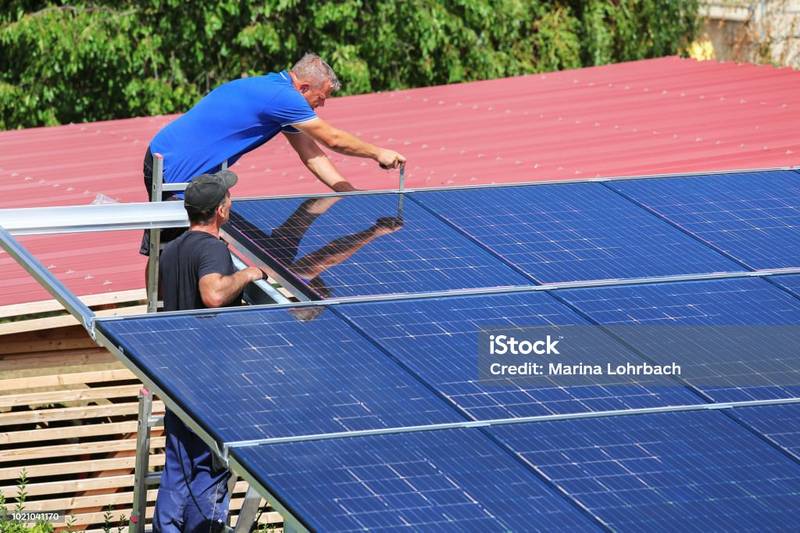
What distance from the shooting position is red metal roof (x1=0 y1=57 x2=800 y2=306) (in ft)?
41.4

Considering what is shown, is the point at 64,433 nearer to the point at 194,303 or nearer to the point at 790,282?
the point at 194,303

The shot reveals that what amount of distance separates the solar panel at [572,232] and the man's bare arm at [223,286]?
1473 mm

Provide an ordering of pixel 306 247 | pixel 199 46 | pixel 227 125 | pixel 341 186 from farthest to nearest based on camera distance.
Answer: pixel 199 46 → pixel 341 186 → pixel 227 125 → pixel 306 247

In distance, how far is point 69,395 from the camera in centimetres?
1112

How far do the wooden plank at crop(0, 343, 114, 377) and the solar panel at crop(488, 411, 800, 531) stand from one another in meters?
5.49

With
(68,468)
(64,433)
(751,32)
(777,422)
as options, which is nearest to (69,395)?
(64,433)

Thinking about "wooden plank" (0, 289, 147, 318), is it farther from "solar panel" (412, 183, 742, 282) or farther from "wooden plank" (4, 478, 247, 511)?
"solar panel" (412, 183, 742, 282)

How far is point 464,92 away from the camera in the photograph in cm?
1864

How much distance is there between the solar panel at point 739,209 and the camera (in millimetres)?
8742

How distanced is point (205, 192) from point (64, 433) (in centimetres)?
370

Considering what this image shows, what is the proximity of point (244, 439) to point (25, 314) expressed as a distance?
4.97 m

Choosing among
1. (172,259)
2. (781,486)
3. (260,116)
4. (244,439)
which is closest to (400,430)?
(244,439)

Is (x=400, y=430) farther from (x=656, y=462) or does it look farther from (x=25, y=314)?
(x=25, y=314)

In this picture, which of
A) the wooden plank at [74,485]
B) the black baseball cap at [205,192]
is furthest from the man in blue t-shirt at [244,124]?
the wooden plank at [74,485]
